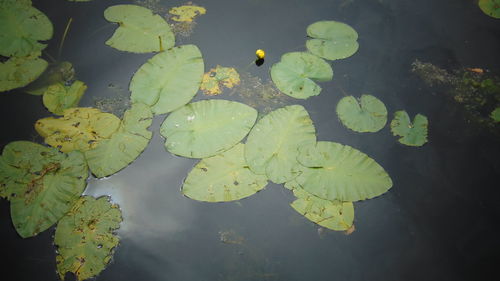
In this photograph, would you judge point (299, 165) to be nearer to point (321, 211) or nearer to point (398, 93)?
point (321, 211)

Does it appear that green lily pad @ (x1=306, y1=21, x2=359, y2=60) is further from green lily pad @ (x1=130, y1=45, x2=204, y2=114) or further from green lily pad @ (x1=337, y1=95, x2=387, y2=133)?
green lily pad @ (x1=130, y1=45, x2=204, y2=114)

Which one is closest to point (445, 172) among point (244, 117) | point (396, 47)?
point (396, 47)

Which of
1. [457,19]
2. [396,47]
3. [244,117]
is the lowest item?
[244,117]

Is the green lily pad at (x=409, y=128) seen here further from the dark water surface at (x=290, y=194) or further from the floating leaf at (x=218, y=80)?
the floating leaf at (x=218, y=80)

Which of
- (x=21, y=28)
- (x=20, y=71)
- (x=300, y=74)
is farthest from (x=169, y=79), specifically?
(x=21, y=28)

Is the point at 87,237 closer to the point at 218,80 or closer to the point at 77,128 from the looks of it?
the point at 77,128

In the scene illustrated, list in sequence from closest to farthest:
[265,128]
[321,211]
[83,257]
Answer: [83,257]
[321,211]
[265,128]

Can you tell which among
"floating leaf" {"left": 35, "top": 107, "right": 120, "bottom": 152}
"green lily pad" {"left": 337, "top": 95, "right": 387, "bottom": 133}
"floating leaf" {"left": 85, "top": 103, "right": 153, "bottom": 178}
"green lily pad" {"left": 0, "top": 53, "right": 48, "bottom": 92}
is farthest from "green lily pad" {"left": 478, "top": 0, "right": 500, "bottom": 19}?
"green lily pad" {"left": 0, "top": 53, "right": 48, "bottom": 92}
